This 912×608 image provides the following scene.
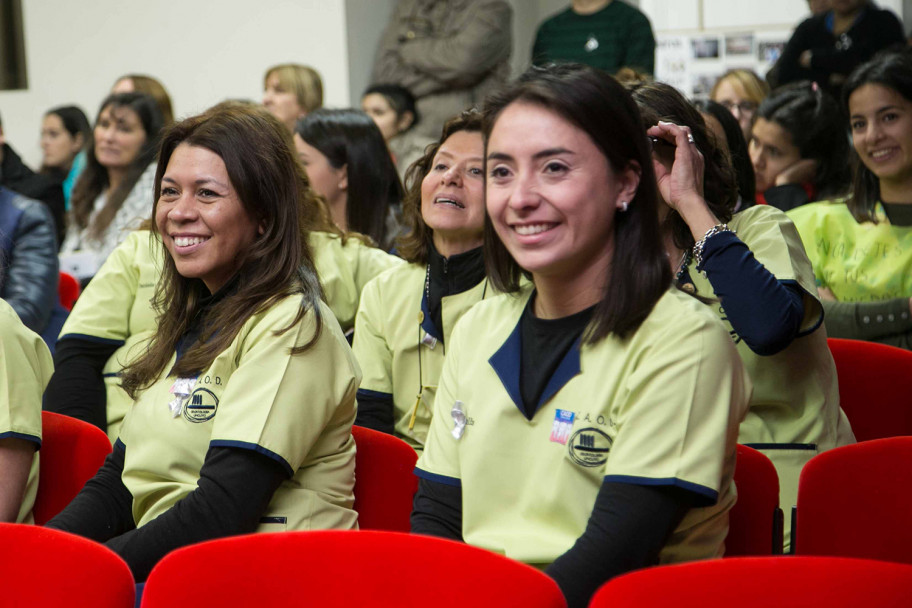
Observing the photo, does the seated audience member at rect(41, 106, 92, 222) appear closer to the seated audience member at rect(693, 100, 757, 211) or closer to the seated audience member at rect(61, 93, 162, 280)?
the seated audience member at rect(61, 93, 162, 280)

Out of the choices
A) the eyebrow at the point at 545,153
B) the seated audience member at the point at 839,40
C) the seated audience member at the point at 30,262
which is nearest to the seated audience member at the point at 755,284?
the eyebrow at the point at 545,153

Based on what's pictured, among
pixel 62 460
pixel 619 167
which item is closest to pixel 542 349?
pixel 619 167

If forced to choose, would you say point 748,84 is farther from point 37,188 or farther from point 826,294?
point 37,188

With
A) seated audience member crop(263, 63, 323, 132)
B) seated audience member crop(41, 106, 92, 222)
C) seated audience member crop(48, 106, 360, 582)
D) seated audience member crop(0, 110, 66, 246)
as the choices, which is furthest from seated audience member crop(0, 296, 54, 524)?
seated audience member crop(41, 106, 92, 222)

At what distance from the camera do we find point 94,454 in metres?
2.08

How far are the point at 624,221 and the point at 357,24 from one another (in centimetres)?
517

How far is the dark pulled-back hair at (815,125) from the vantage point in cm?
378

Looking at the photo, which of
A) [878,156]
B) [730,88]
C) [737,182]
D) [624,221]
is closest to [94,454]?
[624,221]

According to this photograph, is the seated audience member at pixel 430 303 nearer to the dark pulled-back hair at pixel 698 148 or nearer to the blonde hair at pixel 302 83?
the dark pulled-back hair at pixel 698 148

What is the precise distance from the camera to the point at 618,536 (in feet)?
4.57

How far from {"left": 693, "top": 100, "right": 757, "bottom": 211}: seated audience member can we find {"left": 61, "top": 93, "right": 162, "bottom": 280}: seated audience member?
98.7 inches

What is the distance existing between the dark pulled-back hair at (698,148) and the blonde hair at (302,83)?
3.58 meters

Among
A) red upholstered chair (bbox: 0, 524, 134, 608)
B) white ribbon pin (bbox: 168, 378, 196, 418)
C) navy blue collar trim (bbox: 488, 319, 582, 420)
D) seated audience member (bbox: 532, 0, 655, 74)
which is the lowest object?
red upholstered chair (bbox: 0, 524, 134, 608)

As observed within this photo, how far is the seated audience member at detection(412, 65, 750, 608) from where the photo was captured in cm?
141
